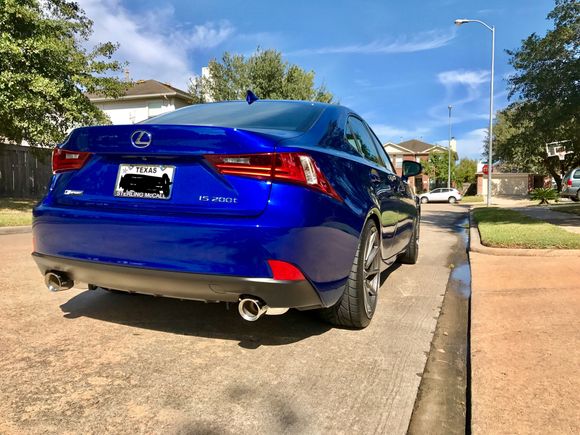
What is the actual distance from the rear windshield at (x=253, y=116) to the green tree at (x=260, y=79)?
2318cm

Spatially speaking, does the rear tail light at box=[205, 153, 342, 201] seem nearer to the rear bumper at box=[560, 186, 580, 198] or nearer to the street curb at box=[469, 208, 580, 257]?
the street curb at box=[469, 208, 580, 257]

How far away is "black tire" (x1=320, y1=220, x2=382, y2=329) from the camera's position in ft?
10.3

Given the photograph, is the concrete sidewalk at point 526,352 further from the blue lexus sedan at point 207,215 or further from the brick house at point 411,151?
the brick house at point 411,151

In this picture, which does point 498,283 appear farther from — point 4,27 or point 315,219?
point 4,27

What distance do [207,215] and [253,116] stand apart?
3.47 ft

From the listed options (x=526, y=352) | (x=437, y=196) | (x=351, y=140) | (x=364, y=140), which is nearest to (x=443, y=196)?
(x=437, y=196)

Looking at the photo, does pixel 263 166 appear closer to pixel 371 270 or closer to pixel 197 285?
pixel 197 285

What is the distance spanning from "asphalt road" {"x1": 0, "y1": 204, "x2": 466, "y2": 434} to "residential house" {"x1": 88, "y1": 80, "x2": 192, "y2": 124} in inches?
1126

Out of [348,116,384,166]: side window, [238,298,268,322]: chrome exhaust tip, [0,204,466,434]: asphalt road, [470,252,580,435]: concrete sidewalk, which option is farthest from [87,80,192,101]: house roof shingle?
[238,298,268,322]: chrome exhaust tip

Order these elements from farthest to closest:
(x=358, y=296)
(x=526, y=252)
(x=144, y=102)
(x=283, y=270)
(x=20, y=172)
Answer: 1. (x=144, y=102)
2. (x=20, y=172)
3. (x=526, y=252)
4. (x=358, y=296)
5. (x=283, y=270)

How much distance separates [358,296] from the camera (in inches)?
126

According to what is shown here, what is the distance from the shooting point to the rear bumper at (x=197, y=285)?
2.50 meters

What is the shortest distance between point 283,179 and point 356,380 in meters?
1.19

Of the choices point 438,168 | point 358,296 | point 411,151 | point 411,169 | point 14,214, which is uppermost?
point 411,151
